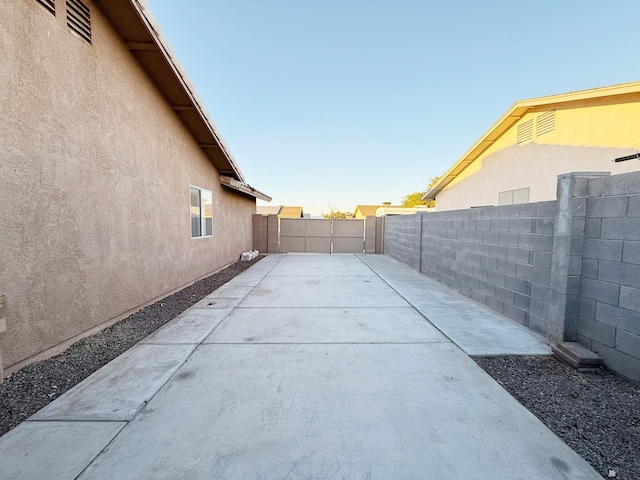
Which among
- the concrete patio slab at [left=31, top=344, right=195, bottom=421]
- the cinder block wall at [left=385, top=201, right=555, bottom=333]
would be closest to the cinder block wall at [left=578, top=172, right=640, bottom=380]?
the cinder block wall at [left=385, top=201, right=555, bottom=333]

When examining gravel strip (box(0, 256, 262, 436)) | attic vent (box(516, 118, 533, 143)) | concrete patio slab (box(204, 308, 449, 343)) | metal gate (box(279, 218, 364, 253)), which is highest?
attic vent (box(516, 118, 533, 143))

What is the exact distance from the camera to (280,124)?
684 inches

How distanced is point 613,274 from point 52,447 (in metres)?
5.13

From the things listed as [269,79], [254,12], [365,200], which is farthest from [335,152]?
[365,200]

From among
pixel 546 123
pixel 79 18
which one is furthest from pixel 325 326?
pixel 546 123

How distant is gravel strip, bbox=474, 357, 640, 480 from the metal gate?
36.6 ft

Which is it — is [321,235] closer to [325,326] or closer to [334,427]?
[325,326]

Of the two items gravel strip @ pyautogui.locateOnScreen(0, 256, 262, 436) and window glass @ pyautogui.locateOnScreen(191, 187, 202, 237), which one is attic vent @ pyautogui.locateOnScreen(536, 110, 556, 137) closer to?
window glass @ pyautogui.locateOnScreen(191, 187, 202, 237)

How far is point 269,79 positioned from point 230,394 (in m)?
14.8

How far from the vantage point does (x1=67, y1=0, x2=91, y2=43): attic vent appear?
11.3ft

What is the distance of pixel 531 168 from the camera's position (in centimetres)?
934

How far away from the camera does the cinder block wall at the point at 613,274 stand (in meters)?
2.71

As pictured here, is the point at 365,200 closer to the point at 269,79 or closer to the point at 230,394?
the point at 269,79

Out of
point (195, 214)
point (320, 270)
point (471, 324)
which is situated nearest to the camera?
point (471, 324)
